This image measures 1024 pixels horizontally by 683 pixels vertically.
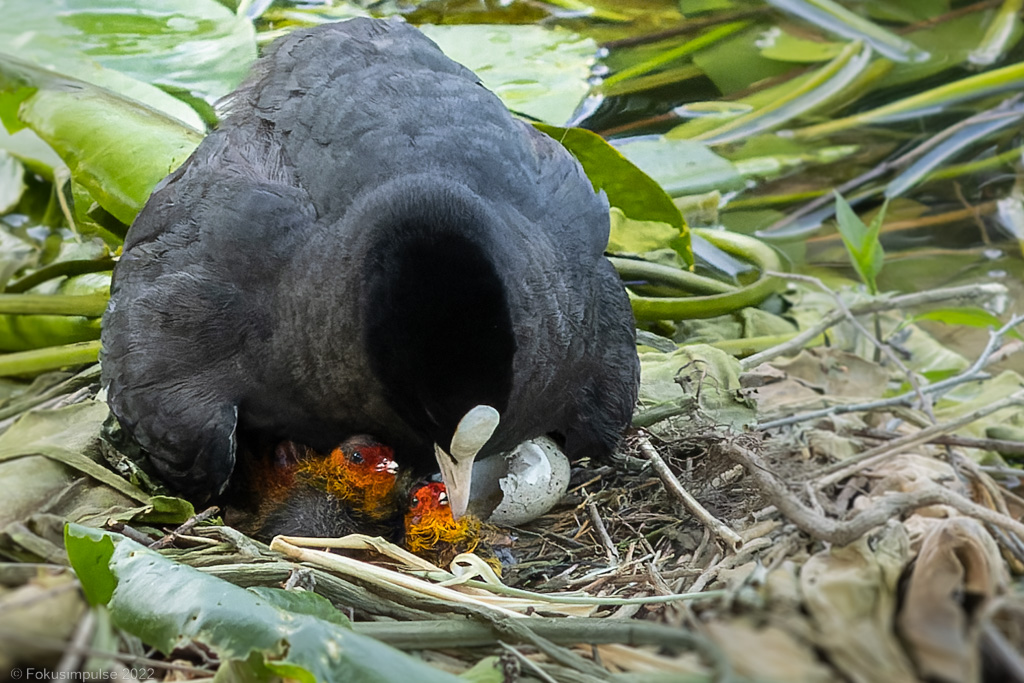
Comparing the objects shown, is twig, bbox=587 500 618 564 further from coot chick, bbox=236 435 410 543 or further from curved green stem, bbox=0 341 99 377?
curved green stem, bbox=0 341 99 377

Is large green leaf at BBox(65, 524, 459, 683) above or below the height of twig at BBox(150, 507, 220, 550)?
above

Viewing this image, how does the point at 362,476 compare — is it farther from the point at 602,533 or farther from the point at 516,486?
the point at 602,533

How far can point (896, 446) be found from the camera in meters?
0.96

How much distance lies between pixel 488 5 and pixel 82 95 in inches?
34.3

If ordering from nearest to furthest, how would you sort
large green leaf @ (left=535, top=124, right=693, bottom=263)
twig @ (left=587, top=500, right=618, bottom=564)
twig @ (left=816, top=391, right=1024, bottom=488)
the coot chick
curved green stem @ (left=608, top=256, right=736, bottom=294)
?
twig @ (left=816, top=391, right=1024, bottom=488), twig @ (left=587, top=500, right=618, bottom=564), the coot chick, large green leaf @ (left=535, top=124, right=693, bottom=263), curved green stem @ (left=608, top=256, right=736, bottom=294)

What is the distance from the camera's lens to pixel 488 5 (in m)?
1.32

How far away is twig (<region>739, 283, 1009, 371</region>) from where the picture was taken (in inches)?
55.2

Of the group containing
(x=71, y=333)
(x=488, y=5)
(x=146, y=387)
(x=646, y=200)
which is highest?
(x=488, y=5)

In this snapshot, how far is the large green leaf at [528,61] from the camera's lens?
4.45ft

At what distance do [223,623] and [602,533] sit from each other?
0.93 metres

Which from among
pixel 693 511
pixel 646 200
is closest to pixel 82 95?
pixel 646 200

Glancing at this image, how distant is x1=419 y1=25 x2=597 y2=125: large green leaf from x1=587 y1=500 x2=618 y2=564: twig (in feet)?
2.23

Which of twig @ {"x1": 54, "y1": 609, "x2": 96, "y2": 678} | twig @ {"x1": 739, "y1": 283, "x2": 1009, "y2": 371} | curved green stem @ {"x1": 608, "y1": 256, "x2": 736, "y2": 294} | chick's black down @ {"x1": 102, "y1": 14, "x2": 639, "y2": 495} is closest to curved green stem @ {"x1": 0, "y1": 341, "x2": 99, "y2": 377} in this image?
chick's black down @ {"x1": 102, "y1": 14, "x2": 639, "y2": 495}

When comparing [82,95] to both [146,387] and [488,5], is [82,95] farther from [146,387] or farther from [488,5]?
[488,5]
